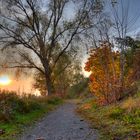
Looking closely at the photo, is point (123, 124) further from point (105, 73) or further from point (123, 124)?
point (105, 73)

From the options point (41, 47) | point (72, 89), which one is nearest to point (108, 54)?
point (41, 47)

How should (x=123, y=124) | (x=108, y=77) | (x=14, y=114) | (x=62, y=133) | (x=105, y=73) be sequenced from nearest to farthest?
(x=62, y=133), (x=123, y=124), (x=14, y=114), (x=108, y=77), (x=105, y=73)

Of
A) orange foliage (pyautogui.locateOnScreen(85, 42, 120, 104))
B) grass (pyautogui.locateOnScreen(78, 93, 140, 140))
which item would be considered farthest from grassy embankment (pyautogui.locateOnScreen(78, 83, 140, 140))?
orange foliage (pyautogui.locateOnScreen(85, 42, 120, 104))

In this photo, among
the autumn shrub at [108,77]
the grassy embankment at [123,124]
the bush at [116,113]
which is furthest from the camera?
the autumn shrub at [108,77]

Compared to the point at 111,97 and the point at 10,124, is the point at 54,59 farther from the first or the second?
the point at 10,124

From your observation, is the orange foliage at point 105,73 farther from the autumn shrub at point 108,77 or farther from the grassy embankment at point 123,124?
the grassy embankment at point 123,124

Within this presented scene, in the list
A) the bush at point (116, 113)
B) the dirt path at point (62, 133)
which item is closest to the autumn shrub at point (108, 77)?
the bush at point (116, 113)

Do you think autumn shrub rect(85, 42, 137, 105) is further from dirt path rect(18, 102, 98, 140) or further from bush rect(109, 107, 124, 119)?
dirt path rect(18, 102, 98, 140)

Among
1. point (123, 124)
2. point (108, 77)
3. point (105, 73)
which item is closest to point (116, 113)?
point (123, 124)

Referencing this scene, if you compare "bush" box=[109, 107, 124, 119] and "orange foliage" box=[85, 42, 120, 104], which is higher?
"orange foliage" box=[85, 42, 120, 104]

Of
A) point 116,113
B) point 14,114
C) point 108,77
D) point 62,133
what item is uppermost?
point 108,77

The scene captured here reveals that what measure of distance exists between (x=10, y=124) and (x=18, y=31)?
83.8ft

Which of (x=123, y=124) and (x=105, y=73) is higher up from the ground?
(x=105, y=73)

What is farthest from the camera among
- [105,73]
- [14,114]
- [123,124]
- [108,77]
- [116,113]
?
[105,73]
